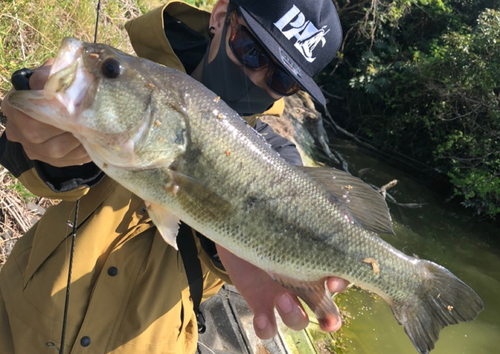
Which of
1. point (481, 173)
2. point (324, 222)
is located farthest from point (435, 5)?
point (324, 222)

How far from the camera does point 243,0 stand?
2516mm


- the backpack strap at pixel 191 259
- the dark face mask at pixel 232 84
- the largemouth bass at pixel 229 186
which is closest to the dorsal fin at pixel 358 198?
the largemouth bass at pixel 229 186

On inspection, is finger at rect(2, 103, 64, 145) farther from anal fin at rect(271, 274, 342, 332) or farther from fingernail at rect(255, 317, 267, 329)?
fingernail at rect(255, 317, 267, 329)

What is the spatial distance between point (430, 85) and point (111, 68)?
15279 mm

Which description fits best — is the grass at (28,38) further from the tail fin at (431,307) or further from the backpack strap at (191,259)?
the tail fin at (431,307)

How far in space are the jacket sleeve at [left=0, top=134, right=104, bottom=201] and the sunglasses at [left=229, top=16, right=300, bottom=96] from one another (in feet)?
4.36

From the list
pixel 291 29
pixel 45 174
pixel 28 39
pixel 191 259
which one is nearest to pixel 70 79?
pixel 45 174

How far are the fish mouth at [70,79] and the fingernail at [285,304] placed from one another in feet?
4.37

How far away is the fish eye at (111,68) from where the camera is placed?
5.02 feet

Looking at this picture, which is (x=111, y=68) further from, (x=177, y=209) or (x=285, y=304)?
(x=285, y=304)

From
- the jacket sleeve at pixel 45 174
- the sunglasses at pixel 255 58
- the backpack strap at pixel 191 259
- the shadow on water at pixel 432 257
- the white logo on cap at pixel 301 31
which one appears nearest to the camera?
the jacket sleeve at pixel 45 174

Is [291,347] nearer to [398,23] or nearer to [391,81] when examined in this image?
[391,81]

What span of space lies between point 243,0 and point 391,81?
50.5ft

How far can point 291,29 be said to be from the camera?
2426mm
